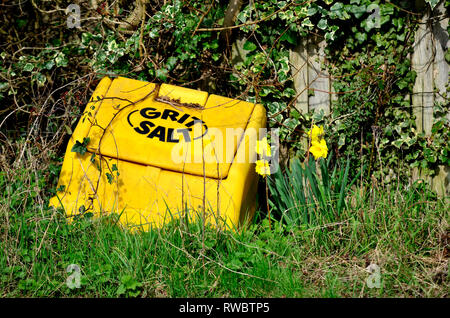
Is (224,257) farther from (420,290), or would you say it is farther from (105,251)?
(420,290)

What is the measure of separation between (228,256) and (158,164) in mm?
725

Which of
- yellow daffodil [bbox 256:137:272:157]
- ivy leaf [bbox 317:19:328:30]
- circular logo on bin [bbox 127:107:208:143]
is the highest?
ivy leaf [bbox 317:19:328:30]

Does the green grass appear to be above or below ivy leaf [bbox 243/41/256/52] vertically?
below

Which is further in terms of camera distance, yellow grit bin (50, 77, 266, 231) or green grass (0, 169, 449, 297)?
yellow grit bin (50, 77, 266, 231)

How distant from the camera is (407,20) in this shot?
11.9 ft

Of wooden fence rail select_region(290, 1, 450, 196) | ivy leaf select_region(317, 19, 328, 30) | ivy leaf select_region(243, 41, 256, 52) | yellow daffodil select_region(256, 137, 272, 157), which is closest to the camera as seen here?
yellow daffodil select_region(256, 137, 272, 157)

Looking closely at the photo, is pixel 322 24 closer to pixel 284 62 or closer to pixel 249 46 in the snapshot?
pixel 284 62

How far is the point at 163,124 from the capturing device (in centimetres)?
319

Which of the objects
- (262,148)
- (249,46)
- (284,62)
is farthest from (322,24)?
(262,148)

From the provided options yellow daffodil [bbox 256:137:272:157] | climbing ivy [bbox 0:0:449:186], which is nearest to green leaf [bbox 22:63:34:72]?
climbing ivy [bbox 0:0:449:186]

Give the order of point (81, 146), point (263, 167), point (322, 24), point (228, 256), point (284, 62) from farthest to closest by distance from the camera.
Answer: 1. point (284, 62)
2. point (322, 24)
3. point (81, 146)
4. point (263, 167)
5. point (228, 256)

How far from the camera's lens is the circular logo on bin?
3.14m

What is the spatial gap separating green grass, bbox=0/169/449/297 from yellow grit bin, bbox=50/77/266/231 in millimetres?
142

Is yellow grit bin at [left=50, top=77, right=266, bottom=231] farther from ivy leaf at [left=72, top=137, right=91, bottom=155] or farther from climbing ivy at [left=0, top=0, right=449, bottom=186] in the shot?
climbing ivy at [left=0, top=0, right=449, bottom=186]
